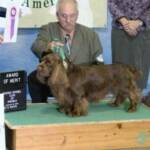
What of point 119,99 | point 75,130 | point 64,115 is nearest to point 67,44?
point 119,99

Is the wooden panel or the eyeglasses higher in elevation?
the eyeglasses

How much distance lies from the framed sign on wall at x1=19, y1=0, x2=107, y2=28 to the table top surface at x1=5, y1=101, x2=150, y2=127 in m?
0.94

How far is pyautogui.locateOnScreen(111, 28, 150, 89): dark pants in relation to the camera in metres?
3.01

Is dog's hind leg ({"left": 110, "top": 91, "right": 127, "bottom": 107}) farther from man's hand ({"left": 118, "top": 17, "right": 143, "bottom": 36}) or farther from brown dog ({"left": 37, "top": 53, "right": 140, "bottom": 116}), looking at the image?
man's hand ({"left": 118, "top": 17, "right": 143, "bottom": 36})

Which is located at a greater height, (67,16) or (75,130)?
(67,16)

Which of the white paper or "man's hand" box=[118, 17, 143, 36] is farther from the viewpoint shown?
"man's hand" box=[118, 17, 143, 36]

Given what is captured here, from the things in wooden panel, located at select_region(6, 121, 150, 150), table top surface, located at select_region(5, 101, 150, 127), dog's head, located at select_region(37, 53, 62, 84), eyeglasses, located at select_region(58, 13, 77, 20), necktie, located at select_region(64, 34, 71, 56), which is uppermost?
eyeglasses, located at select_region(58, 13, 77, 20)

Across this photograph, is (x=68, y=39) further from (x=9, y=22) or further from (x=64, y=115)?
(x=64, y=115)

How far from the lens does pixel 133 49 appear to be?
302 centimetres

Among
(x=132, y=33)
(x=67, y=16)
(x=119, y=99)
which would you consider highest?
(x=67, y=16)

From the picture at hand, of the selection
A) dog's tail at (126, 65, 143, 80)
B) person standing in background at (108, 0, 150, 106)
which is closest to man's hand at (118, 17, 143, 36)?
person standing in background at (108, 0, 150, 106)

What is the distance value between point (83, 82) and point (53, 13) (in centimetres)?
118

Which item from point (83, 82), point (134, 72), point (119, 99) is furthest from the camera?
point (119, 99)

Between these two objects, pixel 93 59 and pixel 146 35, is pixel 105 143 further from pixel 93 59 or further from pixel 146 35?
pixel 146 35
